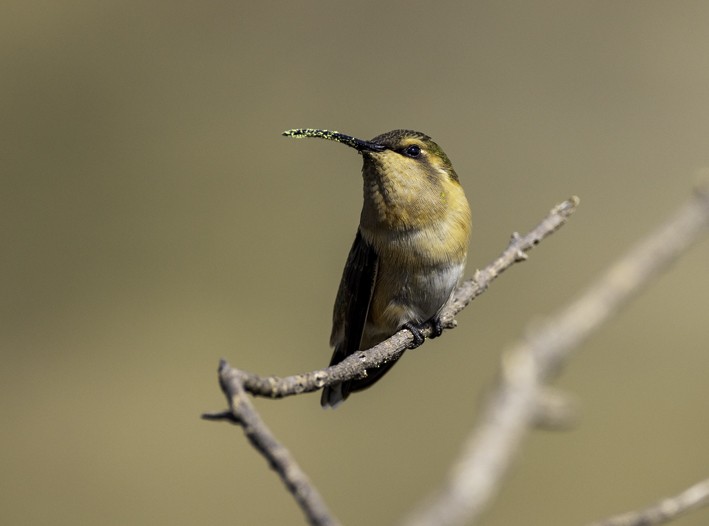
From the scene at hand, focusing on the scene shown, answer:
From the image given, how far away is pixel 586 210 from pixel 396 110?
1622 mm

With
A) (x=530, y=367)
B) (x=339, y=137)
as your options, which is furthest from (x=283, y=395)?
(x=339, y=137)

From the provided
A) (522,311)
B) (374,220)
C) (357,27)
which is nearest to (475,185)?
(522,311)

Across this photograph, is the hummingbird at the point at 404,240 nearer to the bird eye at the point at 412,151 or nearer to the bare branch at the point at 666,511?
the bird eye at the point at 412,151

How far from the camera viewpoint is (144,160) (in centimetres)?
648

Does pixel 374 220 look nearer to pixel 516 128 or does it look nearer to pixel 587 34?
pixel 516 128

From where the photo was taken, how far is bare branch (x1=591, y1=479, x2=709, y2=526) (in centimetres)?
110

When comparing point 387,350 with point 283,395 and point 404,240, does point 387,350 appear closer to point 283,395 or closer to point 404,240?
point 404,240

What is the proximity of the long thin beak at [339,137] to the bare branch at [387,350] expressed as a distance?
436 millimetres

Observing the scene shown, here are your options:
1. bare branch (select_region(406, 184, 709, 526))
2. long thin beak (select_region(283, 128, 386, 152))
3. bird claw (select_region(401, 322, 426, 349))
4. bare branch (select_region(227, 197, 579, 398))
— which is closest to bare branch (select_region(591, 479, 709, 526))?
bare branch (select_region(406, 184, 709, 526))

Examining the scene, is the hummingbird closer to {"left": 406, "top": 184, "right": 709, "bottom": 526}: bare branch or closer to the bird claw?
the bird claw

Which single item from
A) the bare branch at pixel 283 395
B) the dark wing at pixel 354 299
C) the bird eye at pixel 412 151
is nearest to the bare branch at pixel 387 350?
the bare branch at pixel 283 395

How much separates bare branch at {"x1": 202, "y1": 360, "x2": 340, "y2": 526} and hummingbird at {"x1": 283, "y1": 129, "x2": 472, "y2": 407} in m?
1.23

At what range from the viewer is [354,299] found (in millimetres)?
2422

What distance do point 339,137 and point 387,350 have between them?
0.48m
